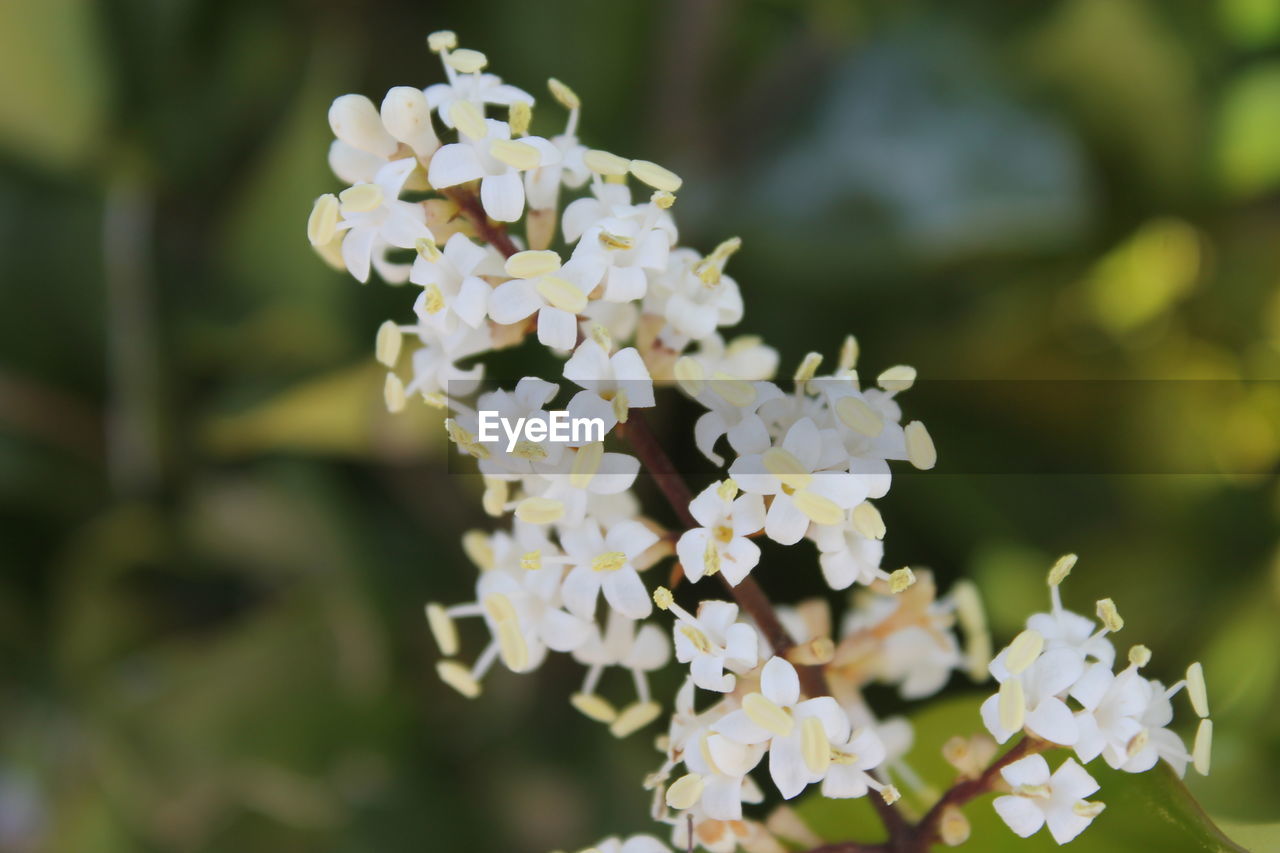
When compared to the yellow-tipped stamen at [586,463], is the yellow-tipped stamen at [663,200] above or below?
above

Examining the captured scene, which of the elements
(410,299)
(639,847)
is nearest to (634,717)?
(639,847)

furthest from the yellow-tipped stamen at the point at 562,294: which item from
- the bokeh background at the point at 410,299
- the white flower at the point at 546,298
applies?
the bokeh background at the point at 410,299

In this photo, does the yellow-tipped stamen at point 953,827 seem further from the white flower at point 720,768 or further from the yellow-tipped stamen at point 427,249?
the yellow-tipped stamen at point 427,249

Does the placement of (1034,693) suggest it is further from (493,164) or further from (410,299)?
(410,299)

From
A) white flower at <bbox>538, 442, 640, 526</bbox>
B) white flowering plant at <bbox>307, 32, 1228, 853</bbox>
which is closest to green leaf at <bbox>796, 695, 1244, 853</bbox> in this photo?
white flowering plant at <bbox>307, 32, 1228, 853</bbox>

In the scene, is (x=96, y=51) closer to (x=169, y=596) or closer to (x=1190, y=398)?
(x=169, y=596)
